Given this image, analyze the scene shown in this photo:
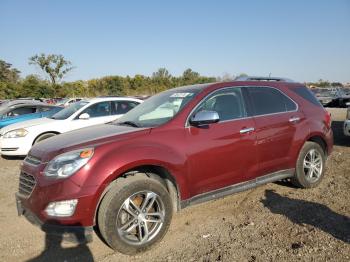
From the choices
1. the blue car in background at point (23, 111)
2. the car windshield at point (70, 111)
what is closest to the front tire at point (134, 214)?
the car windshield at point (70, 111)

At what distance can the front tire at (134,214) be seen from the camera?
3480 millimetres

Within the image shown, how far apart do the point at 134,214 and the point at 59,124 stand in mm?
5846

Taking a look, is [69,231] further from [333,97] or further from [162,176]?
[333,97]

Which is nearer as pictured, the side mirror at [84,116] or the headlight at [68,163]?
the headlight at [68,163]

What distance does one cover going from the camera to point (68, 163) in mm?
3482

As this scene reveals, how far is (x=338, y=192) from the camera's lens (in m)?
5.32

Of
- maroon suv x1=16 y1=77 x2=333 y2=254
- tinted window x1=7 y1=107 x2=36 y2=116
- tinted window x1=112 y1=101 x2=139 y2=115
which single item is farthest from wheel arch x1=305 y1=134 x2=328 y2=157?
tinted window x1=7 y1=107 x2=36 y2=116

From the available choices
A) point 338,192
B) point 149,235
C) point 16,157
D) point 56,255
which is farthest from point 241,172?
point 16,157

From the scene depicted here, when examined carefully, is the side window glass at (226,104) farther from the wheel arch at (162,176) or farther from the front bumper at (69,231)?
the front bumper at (69,231)

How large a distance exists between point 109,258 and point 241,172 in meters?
1.96

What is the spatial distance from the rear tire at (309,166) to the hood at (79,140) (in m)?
2.64

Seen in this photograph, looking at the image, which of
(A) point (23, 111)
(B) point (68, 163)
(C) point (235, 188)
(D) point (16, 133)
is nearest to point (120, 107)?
(D) point (16, 133)

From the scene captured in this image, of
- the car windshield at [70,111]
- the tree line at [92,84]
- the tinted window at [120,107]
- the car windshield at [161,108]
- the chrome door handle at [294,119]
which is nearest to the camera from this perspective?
the car windshield at [161,108]

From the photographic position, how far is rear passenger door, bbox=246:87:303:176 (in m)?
4.80
